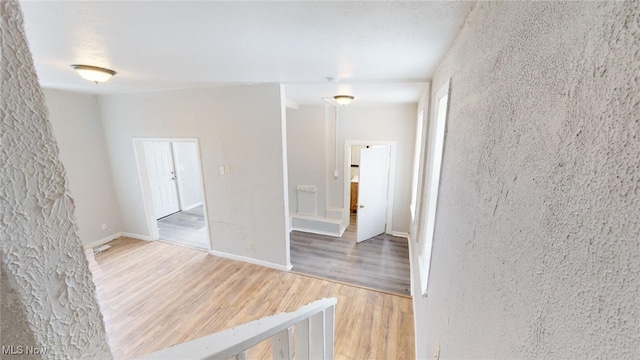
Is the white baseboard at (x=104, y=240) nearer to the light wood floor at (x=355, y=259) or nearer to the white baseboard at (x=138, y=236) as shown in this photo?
the white baseboard at (x=138, y=236)

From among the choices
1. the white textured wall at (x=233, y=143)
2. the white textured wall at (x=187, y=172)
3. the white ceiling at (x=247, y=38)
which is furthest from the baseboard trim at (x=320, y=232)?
the white ceiling at (x=247, y=38)

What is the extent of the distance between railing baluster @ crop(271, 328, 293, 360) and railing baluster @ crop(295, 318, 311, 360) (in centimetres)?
13

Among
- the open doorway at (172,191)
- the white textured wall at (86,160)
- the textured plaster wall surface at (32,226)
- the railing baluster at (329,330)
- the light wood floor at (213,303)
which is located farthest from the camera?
the open doorway at (172,191)

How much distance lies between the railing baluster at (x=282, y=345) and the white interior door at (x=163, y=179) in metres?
5.15

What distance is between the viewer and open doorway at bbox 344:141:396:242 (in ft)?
13.2

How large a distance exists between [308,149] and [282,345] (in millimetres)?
3942

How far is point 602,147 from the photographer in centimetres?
31

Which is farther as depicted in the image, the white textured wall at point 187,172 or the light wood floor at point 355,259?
the white textured wall at point 187,172

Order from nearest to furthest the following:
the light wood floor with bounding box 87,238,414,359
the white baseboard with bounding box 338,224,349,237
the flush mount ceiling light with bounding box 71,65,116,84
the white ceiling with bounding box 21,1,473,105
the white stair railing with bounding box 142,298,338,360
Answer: the white stair railing with bounding box 142,298,338,360, the white ceiling with bounding box 21,1,473,105, the flush mount ceiling light with bounding box 71,65,116,84, the light wood floor with bounding box 87,238,414,359, the white baseboard with bounding box 338,224,349,237

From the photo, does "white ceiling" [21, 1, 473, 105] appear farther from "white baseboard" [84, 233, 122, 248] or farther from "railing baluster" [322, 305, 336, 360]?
"white baseboard" [84, 233, 122, 248]

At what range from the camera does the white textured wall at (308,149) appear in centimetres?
434

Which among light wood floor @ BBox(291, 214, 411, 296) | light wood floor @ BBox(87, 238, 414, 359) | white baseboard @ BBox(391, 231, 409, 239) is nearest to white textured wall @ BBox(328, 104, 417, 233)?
white baseboard @ BBox(391, 231, 409, 239)

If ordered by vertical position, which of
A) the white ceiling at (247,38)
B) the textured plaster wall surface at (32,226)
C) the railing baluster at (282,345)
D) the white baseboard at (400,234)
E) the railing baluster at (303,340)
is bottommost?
the white baseboard at (400,234)

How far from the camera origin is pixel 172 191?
536 centimetres
